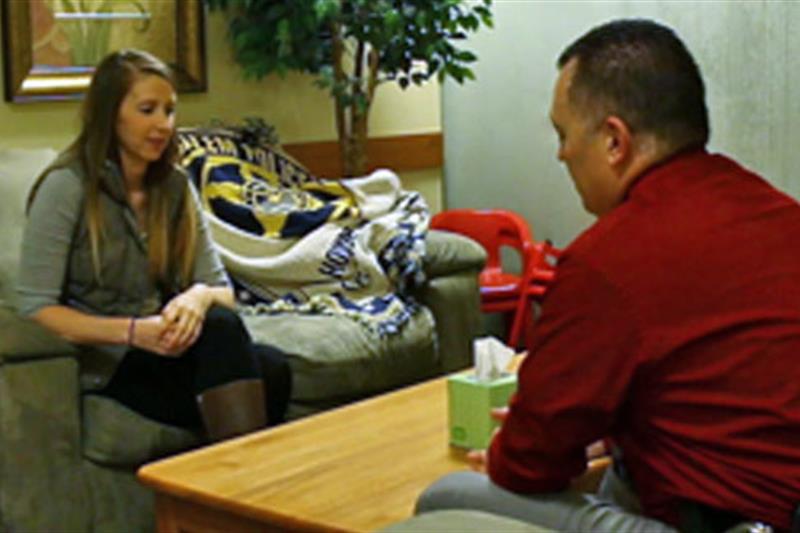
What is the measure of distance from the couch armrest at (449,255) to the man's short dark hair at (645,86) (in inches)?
86.2

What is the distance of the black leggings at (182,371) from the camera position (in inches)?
114

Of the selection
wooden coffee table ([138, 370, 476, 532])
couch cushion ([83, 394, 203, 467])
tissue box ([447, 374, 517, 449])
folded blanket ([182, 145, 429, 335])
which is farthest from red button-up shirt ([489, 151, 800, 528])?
folded blanket ([182, 145, 429, 335])

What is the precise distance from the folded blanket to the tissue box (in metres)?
1.16

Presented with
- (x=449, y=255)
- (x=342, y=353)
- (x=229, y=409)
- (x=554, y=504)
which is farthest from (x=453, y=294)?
(x=554, y=504)

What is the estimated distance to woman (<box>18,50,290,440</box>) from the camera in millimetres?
2885

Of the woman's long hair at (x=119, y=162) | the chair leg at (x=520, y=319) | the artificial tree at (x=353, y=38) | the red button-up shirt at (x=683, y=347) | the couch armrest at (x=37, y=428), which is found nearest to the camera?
the red button-up shirt at (x=683, y=347)

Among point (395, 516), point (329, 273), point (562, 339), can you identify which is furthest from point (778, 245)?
point (329, 273)

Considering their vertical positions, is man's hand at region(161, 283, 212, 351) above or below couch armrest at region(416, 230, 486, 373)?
above

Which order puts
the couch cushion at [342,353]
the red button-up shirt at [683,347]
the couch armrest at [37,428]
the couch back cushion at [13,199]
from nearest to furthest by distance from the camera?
1. the red button-up shirt at [683,347]
2. the couch armrest at [37,428]
3. the couch back cushion at [13,199]
4. the couch cushion at [342,353]

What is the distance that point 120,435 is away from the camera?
2.90 metres

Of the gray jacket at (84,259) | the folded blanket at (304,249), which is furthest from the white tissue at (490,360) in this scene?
the folded blanket at (304,249)

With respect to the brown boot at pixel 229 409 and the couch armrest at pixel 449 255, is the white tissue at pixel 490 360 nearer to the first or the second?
the brown boot at pixel 229 409

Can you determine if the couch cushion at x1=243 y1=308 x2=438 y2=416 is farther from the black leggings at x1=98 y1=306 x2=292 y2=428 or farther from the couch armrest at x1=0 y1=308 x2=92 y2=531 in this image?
the couch armrest at x1=0 y1=308 x2=92 y2=531

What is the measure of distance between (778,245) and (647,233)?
0.16 metres
